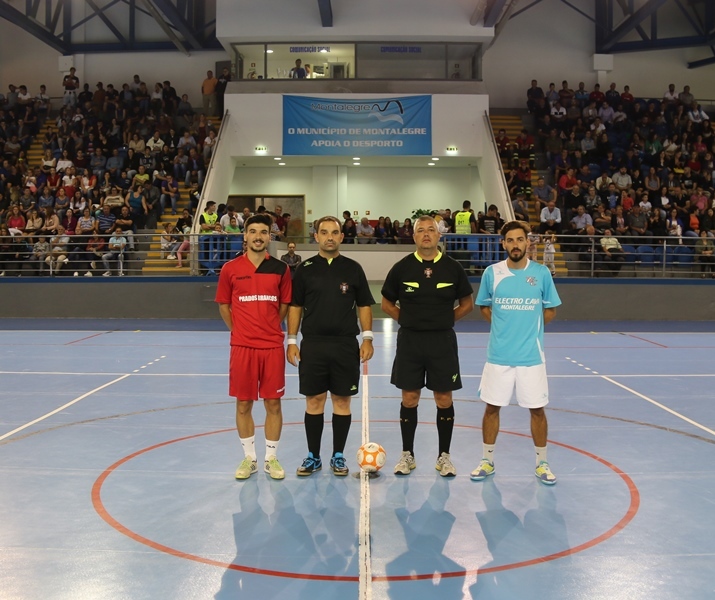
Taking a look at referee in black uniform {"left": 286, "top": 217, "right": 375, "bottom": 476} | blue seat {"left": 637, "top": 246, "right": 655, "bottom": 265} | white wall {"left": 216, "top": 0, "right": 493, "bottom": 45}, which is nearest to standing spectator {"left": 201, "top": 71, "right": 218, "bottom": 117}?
white wall {"left": 216, "top": 0, "right": 493, "bottom": 45}

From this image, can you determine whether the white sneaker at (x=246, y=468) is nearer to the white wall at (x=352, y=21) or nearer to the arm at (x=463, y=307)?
the arm at (x=463, y=307)

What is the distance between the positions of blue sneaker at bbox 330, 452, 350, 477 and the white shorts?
125 cm

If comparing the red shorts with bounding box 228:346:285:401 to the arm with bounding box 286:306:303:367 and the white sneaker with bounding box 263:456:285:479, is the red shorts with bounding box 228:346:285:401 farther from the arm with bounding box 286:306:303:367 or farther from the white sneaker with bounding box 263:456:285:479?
the white sneaker with bounding box 263:456:285:479

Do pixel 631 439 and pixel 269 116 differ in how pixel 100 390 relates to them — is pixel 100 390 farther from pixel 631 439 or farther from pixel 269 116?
pixel 269 116

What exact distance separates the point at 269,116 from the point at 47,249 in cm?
852

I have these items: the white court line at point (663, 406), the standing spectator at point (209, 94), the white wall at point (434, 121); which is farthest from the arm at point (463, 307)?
the standing spectator at point (209, 94)

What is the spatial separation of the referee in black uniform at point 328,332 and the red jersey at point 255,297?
12 cm

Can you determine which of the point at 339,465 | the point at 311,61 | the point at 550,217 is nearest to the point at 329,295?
the point at 339,465

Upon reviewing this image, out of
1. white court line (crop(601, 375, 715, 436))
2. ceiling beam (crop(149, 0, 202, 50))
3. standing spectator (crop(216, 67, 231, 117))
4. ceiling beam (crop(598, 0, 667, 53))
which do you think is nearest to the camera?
white court line (crop(601, 375, 715, 436))

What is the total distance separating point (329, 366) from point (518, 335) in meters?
1.56

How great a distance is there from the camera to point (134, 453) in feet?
21.2

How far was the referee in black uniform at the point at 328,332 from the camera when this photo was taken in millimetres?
5789

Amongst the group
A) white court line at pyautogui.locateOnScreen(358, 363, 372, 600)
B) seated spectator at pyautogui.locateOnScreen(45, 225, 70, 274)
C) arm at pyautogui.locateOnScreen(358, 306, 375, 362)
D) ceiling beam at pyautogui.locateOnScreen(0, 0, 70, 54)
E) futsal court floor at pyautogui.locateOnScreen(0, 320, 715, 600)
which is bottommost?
futsal court floor at pyautogui.locateOnScreen(0, 320, 715, 600)

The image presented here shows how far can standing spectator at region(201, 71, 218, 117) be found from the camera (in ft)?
86.5
